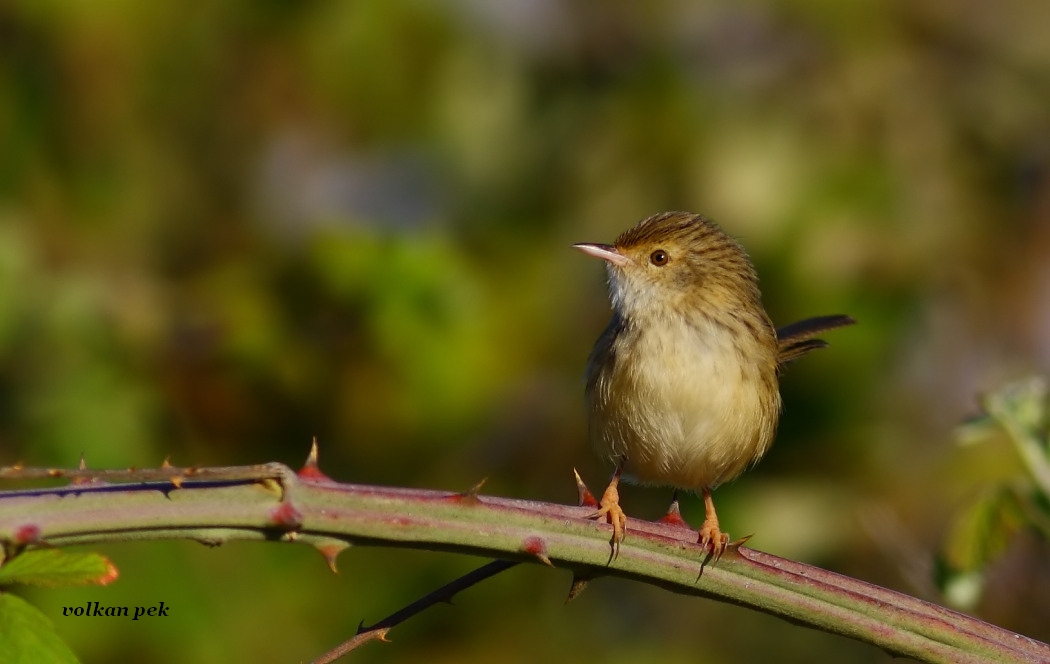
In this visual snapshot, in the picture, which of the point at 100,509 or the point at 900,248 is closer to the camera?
the point at 100,509

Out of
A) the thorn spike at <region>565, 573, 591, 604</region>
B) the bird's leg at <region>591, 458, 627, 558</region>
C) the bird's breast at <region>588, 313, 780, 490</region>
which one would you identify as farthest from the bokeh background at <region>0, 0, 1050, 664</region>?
the thorn spike at <region>565, 573, 591, 604</region>

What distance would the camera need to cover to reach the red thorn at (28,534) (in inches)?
77.6

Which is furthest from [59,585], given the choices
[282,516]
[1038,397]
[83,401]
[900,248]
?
[900,248]

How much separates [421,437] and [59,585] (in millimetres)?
3790

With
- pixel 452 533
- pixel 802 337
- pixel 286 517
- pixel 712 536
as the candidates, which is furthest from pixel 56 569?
pixel 802 337

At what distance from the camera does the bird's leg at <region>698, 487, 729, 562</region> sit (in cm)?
249

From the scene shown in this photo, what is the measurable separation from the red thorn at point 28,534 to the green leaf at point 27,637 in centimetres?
8

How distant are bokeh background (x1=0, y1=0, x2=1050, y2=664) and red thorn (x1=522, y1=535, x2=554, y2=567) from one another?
312 cm

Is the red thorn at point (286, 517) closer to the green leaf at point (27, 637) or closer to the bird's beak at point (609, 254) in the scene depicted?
the green leaf at point (27, 637)

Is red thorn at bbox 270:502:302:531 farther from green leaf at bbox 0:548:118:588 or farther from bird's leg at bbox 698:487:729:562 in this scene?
bird's leg at bbox 698:487:729:562

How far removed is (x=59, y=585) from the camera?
196 cm

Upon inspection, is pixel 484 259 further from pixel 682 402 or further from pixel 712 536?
pixel 712 536

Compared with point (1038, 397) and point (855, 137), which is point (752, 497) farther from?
point (1038, 397)

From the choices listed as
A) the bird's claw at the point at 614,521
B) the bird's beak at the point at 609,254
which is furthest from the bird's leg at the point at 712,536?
the bird's beak at the point at 609,254
